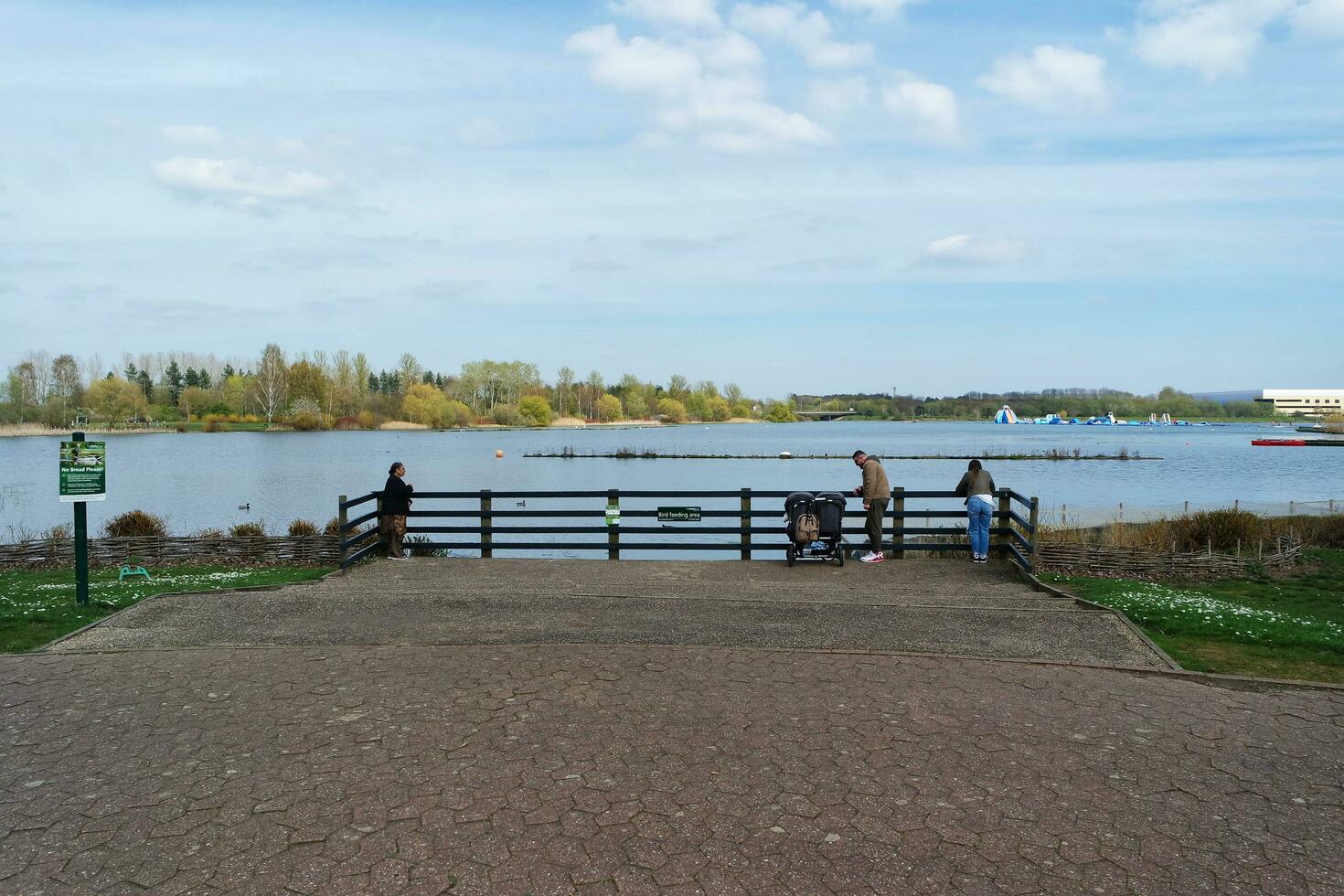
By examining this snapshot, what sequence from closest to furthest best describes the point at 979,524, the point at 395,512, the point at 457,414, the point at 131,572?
the point at 979,524 → the point at 131,572 → the point at 395,512 → the point at 457,414

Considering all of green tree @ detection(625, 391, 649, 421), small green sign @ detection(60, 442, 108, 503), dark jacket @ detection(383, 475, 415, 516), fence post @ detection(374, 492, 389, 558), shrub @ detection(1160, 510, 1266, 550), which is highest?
green tree @ detection(625, 391, 649, 421)

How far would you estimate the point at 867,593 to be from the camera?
11703mm

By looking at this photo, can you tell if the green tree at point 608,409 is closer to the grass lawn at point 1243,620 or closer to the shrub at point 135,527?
the shrub at point 135,527

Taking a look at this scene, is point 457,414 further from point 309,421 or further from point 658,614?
point 658,614

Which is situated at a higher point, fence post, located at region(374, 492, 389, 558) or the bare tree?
the bare tree

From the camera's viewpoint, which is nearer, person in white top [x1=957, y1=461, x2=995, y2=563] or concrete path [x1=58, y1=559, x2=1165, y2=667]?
concrete path [x1=58, y1=559, x2=1165, y2=667]

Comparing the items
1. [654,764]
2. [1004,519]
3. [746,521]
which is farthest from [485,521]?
[654,764]

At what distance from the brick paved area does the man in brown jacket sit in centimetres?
633

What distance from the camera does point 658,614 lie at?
34.0ft

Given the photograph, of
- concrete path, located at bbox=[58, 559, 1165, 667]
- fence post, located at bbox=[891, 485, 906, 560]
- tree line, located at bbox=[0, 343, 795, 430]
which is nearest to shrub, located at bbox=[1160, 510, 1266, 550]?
fence post, located at bbox=[891, 485, 906, 560]

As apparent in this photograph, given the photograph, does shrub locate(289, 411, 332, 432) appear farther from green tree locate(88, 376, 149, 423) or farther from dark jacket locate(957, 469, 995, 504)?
dark jacket locate(957, 469, 995, 504)

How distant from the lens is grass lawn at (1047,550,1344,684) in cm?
838

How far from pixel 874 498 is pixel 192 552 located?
11741mm

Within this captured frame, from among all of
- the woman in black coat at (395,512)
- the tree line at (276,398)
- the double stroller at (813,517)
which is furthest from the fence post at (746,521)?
the tree line at (276,398)
